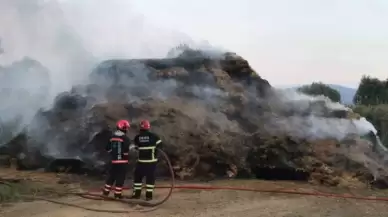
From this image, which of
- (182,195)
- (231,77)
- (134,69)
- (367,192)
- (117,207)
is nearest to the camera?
(117,207)

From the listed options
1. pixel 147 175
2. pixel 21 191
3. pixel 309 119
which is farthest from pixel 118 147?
pixel 309 119

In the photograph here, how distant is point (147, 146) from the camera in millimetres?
10781

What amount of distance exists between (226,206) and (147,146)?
2.01 meters

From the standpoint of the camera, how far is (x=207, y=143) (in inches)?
557

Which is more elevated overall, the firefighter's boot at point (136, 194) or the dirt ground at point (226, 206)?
the firefighter's boot at point (136, 194)

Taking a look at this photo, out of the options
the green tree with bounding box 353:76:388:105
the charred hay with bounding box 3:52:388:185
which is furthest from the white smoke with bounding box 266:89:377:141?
the green tree with bounding box 353:76:388:105

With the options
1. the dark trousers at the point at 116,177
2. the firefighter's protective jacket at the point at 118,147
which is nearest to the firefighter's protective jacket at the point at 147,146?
the firefighter's protective jacket at the point at 118,147

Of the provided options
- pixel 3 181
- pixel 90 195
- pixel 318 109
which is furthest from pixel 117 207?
pixel 318 109

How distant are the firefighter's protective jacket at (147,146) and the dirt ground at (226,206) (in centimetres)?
99

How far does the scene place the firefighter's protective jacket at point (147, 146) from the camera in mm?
10789

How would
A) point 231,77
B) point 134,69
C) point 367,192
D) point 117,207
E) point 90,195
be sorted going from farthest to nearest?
point 231,77 → point 134,69 → point 367,192 → point 90,195 → point 117,207

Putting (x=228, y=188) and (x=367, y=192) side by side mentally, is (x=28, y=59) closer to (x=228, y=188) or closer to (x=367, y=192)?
(x=228, y=188)

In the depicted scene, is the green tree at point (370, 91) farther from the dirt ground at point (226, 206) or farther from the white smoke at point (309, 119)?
the dirt ground at point (226, 206)

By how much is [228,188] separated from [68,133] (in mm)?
4626
